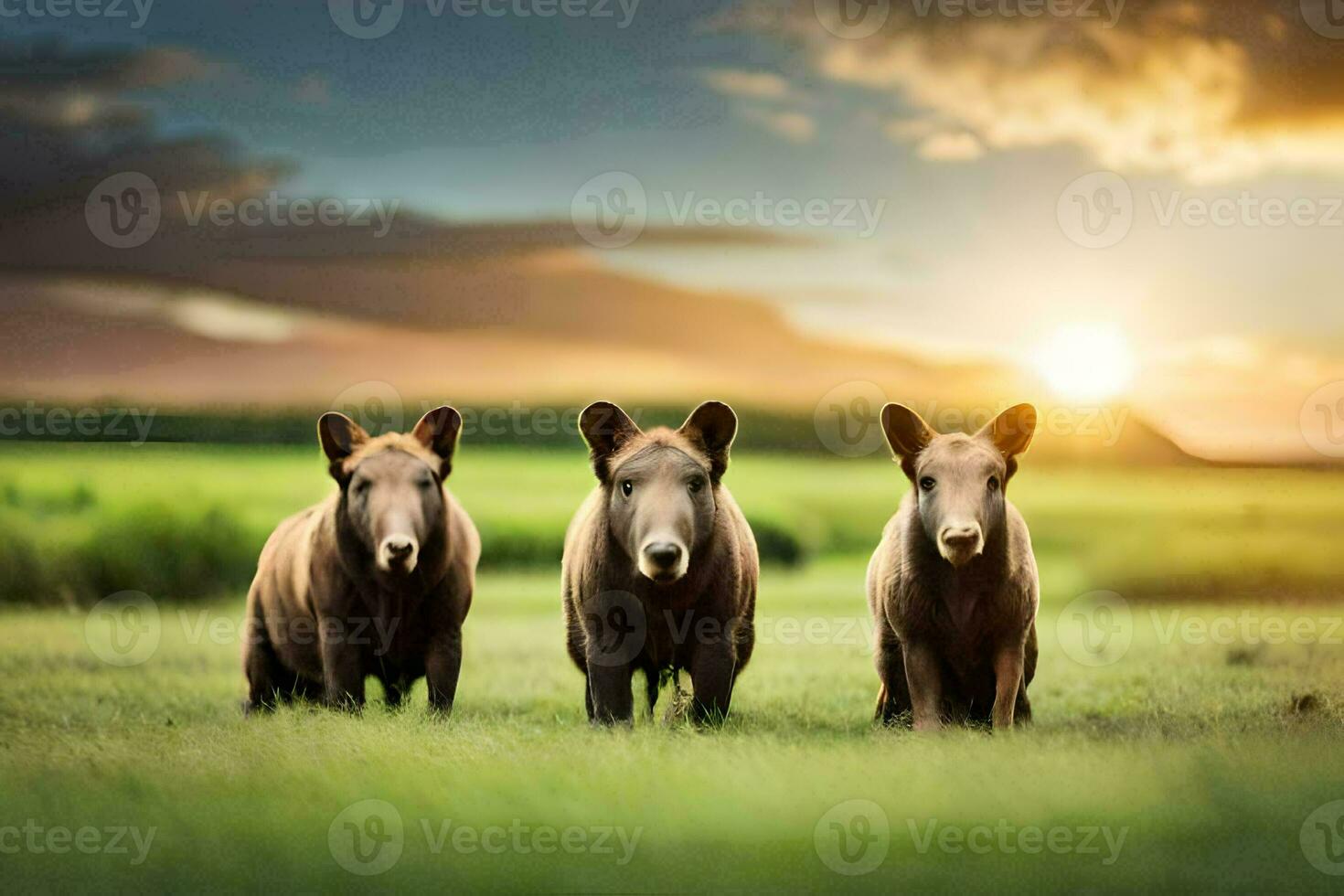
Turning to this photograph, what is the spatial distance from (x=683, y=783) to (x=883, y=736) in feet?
6.77

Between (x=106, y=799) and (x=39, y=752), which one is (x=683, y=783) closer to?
(x=106, y=799)

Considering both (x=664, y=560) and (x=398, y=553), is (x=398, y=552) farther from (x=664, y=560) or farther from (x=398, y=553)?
(x=664, y=560)

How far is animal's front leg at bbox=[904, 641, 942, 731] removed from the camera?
9.86m

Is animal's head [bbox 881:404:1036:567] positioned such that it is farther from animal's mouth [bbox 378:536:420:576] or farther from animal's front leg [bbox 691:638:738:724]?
animal's mouth [bbox 378:536:420:576]

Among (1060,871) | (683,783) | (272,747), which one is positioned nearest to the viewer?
(1060,871)

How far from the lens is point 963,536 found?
9219 millimetres

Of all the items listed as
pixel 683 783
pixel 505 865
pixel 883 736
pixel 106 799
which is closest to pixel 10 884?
pixel 106 799

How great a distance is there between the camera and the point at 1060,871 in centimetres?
756
